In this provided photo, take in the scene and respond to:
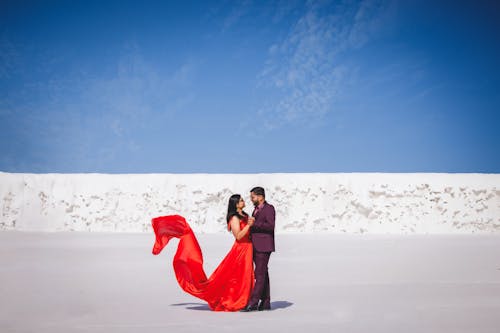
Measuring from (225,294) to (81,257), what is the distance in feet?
→ 24.5

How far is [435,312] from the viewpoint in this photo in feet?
21.6

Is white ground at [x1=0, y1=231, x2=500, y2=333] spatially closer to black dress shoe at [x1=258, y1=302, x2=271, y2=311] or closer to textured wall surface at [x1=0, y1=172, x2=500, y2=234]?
black dress shoe at [x1=258, y1=302, x2=271, y2=311]

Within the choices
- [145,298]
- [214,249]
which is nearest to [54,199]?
[214,249]

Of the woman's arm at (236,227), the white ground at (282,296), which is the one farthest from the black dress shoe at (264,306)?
the woman's arm at (236,227)

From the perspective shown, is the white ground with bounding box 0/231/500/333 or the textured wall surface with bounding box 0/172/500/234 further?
the textured wall surface with bounding box 0/172/500/234

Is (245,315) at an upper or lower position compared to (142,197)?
lower

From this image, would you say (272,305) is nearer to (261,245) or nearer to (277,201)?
(261,245)

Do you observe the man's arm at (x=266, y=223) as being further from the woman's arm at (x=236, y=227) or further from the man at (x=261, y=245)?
the woman's arm at (x=236, y=227)

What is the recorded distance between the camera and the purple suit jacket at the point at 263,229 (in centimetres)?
682

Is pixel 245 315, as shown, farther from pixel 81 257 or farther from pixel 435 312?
pixel 81 257

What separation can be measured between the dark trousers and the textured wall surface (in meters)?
22.5

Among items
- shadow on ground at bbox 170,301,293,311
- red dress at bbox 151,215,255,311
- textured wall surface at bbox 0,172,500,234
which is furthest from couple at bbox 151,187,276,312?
textured wall surface at bbox 0,172,500,234

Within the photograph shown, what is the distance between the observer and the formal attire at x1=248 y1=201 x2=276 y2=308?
6816 mm

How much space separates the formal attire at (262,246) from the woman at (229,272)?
11cm
